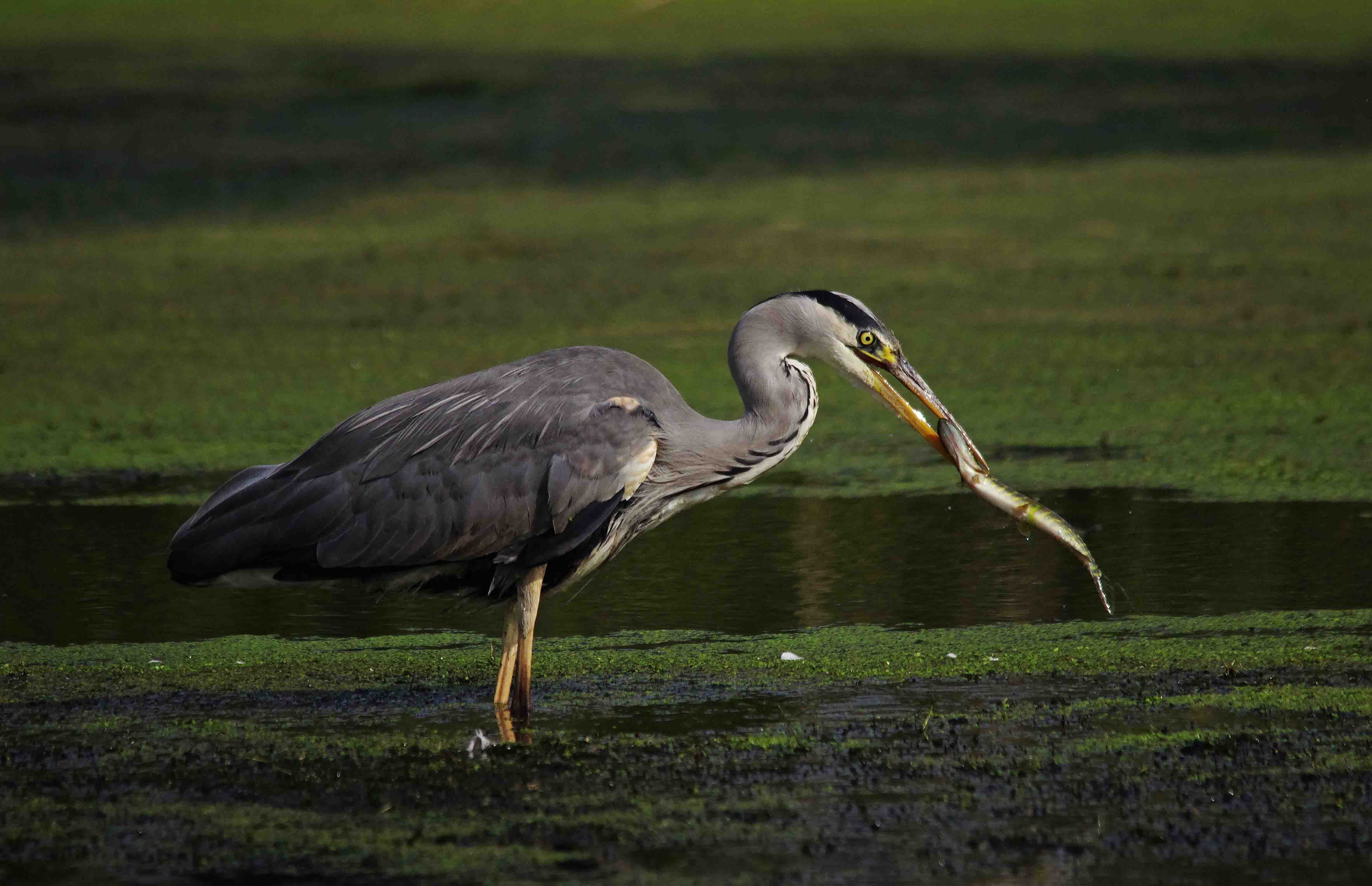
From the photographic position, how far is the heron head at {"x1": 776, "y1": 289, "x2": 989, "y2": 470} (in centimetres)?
597

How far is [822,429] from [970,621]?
3674 millimetres

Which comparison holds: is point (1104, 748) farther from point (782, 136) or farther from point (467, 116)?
point (467, 116)

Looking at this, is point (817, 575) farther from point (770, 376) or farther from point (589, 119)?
point (589, 119)

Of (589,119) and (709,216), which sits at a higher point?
(589,119)

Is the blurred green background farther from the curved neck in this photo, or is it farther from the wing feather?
the wing feather

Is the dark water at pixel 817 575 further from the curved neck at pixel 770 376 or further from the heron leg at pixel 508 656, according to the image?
the curved neck at pixel 770 376

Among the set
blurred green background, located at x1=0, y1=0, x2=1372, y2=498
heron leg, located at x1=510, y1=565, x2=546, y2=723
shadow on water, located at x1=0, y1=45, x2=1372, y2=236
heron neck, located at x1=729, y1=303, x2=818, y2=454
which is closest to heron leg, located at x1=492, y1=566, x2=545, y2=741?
heron leg, located at x1=510, y1=565, x2=546, y2=723

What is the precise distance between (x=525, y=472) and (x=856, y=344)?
1096 millimetres

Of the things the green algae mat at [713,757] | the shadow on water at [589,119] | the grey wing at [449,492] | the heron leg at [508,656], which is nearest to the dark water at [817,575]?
the green algae mat at [713,757]

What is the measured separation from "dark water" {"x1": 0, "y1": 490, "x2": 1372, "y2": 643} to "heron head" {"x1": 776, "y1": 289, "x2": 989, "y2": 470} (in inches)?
35.1

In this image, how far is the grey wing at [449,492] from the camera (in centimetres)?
566

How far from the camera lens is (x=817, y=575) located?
7.36 meters

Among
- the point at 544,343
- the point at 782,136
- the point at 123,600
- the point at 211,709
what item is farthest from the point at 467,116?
the point at 211,709

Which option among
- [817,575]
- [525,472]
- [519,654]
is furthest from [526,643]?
[817,575]
